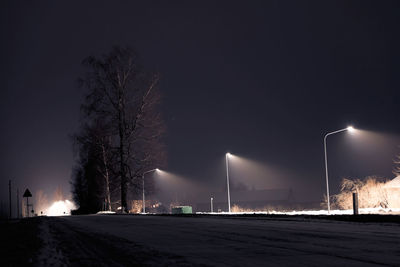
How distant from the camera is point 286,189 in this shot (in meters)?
144

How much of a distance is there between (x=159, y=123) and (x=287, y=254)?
3952 cm

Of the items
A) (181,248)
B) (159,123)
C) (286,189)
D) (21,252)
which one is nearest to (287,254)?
(181,248)

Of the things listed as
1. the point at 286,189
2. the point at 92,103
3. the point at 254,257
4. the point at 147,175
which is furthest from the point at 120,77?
the point at 286,189

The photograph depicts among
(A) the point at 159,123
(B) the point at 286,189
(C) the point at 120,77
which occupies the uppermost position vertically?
(C) the point at 120,77

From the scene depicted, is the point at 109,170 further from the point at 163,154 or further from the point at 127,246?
the point at 127,246

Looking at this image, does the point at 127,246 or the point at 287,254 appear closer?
Answer: the point at 287,254

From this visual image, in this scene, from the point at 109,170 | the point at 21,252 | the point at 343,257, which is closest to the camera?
the point at 343,257

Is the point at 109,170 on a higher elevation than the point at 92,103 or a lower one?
lower

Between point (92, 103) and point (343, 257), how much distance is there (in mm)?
42115

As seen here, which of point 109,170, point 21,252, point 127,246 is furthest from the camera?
point 109,170

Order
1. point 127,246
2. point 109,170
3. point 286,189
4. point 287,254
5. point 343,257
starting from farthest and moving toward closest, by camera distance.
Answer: point 286,189 → point 109,170 → point 127,246 → point 287,254 → point 343,257

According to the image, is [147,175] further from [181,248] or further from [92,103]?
[181,248]

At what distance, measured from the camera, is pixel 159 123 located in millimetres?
48125

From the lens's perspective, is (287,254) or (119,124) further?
(119,124)
